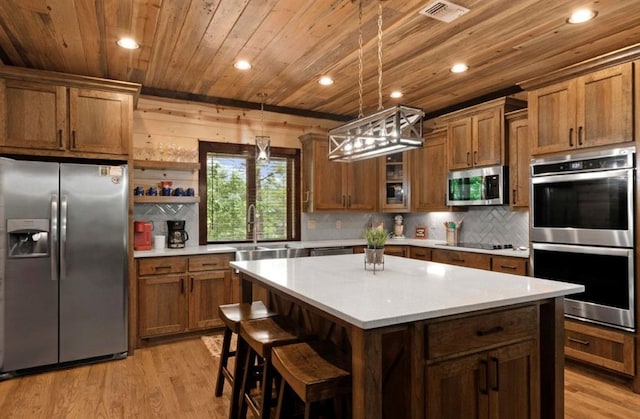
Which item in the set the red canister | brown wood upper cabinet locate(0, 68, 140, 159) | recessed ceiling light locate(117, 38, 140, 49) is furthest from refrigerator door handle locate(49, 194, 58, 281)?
recessed ceiling light locate(117, 38, 140, 49)

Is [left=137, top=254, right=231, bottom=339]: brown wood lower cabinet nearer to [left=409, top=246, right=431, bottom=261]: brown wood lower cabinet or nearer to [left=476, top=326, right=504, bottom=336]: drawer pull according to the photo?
[left=409, top=246, right=431, bottom=261]: brown wood lower cabinet

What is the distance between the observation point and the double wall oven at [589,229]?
2859 mm

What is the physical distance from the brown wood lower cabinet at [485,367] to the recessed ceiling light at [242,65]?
2794 millimetres

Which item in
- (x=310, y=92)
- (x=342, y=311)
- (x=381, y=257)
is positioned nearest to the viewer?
(x=342, y=311)

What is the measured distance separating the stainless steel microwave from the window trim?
6.12 feet

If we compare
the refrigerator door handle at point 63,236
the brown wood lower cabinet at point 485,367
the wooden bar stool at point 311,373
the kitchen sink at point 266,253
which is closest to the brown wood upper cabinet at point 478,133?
the kitchen sink at point 266,253

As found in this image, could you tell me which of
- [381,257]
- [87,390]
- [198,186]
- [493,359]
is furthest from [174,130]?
[493,359]

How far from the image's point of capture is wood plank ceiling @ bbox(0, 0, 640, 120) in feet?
8.34

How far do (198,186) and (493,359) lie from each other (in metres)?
3.63

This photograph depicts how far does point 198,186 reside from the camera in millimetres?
4523

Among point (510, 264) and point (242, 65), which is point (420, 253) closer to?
point (510, 264)

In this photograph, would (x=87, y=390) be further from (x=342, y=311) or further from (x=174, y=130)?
(x=174, y=130)

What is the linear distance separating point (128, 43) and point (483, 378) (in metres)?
3.17

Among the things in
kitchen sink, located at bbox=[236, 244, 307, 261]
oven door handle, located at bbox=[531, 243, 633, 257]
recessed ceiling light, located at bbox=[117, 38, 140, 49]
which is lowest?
kitchen sink, located at bbox=[236, 244, 307, 261]
